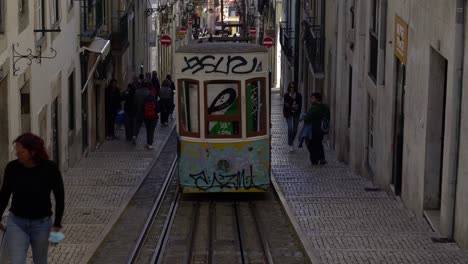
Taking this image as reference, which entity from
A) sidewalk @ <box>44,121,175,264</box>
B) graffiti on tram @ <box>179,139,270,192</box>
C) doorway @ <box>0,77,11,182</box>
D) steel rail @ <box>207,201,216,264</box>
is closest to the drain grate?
steel rail @ <box>207,201,216,264</box>

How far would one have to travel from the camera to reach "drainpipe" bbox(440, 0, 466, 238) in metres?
13.3

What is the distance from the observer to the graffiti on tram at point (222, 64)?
17672mm

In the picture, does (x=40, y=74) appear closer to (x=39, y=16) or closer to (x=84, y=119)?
(x=39, y=16)

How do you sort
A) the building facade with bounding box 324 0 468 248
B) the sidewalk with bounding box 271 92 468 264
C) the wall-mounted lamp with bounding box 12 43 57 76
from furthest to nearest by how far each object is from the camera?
1. the wall-mounted lamp with bounding box 12 43 57 76
2. the building facade with bounding box 324 0 468 248
3. the sidewalk with bounding box 271 92 468 264

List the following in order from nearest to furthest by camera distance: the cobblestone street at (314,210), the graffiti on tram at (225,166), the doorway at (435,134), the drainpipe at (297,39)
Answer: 1. the cobblestone street at (314,210)
2. the doorway at (435,134)
3. the graffiti on tram at (225,166)
4. the drainpipe at (297,39)

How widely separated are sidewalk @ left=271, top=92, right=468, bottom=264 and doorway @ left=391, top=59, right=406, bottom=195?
329 mm

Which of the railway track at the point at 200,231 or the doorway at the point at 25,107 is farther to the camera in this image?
the doorway at the point at 25,107


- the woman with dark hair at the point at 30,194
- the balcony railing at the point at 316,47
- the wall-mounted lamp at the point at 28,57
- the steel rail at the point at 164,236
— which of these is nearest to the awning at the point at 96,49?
the wall-mounted lamp at the point at 28,57

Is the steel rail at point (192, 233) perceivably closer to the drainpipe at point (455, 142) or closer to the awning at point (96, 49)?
the drainpipe at point (455, 142)

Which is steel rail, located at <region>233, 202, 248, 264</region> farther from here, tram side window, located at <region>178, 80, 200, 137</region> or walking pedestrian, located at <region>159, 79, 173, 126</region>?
walking pedestrian, located at <region>159, 79, 173, 126</region>

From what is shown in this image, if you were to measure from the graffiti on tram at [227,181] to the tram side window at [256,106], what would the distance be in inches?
25.8

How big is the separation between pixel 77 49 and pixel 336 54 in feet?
19.5

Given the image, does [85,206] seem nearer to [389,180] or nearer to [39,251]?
[389,180]

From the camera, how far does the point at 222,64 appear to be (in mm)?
17688
